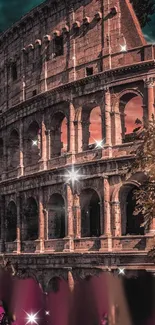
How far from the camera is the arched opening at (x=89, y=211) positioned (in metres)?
26.9

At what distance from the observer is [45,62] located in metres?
29.8

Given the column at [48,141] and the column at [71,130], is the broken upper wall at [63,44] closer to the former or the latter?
the column at [71,130]

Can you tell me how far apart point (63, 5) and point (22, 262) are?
12.2 meters

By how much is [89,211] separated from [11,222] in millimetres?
5969

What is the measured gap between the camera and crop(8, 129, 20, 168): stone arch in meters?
32.1

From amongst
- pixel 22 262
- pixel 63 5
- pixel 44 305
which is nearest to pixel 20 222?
pixel 22 262

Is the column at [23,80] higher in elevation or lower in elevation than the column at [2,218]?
higher

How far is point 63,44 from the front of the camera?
2897 cm

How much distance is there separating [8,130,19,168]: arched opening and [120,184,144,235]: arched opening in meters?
8.52

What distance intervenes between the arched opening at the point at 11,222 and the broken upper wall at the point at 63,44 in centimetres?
540

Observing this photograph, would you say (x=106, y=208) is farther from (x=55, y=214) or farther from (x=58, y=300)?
(x=58, y=300)

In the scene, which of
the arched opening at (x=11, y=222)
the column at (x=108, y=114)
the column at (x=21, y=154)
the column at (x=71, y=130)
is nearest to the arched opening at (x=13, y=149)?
the column at (x=21, y=154)

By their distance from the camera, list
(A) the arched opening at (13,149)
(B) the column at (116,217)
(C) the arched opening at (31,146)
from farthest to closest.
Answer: (A) the arched opening at (13,149), (C) the arched opening at (31,146), (B) the column at (116,217)

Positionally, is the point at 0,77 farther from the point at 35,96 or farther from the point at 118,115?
the point at 118,115
